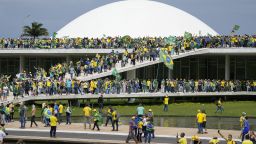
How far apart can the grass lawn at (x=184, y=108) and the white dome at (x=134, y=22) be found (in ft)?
63.6

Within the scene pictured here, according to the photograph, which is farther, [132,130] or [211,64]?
[211,64]

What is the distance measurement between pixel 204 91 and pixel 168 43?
5112 mm

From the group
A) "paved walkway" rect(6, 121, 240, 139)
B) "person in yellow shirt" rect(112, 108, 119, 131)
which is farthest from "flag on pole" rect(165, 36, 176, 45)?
"person in yellow shirt" rect(112, 108, 119, 131)

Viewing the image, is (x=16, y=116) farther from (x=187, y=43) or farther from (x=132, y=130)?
(x=187, y=43)

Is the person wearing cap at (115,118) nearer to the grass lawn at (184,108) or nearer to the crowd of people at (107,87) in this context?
the grass lawn at (184,108)

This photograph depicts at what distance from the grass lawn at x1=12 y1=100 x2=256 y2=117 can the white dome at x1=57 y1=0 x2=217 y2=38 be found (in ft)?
63.6

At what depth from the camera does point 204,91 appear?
45656 mm

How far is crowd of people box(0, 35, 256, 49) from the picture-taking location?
1939 inches

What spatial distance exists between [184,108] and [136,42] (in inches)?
435

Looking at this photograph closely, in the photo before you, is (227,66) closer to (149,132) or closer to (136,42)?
(136,42)

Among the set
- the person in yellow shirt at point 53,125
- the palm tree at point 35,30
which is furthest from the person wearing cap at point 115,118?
the palm tree at point 35,30

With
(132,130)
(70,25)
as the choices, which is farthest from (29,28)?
(132,130)

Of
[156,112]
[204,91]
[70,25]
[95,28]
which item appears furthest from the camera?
[70,25]

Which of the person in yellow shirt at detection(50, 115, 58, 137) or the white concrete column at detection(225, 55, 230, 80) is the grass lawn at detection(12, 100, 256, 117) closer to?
the white concrete column at detection(225, 55, 230, 80)
